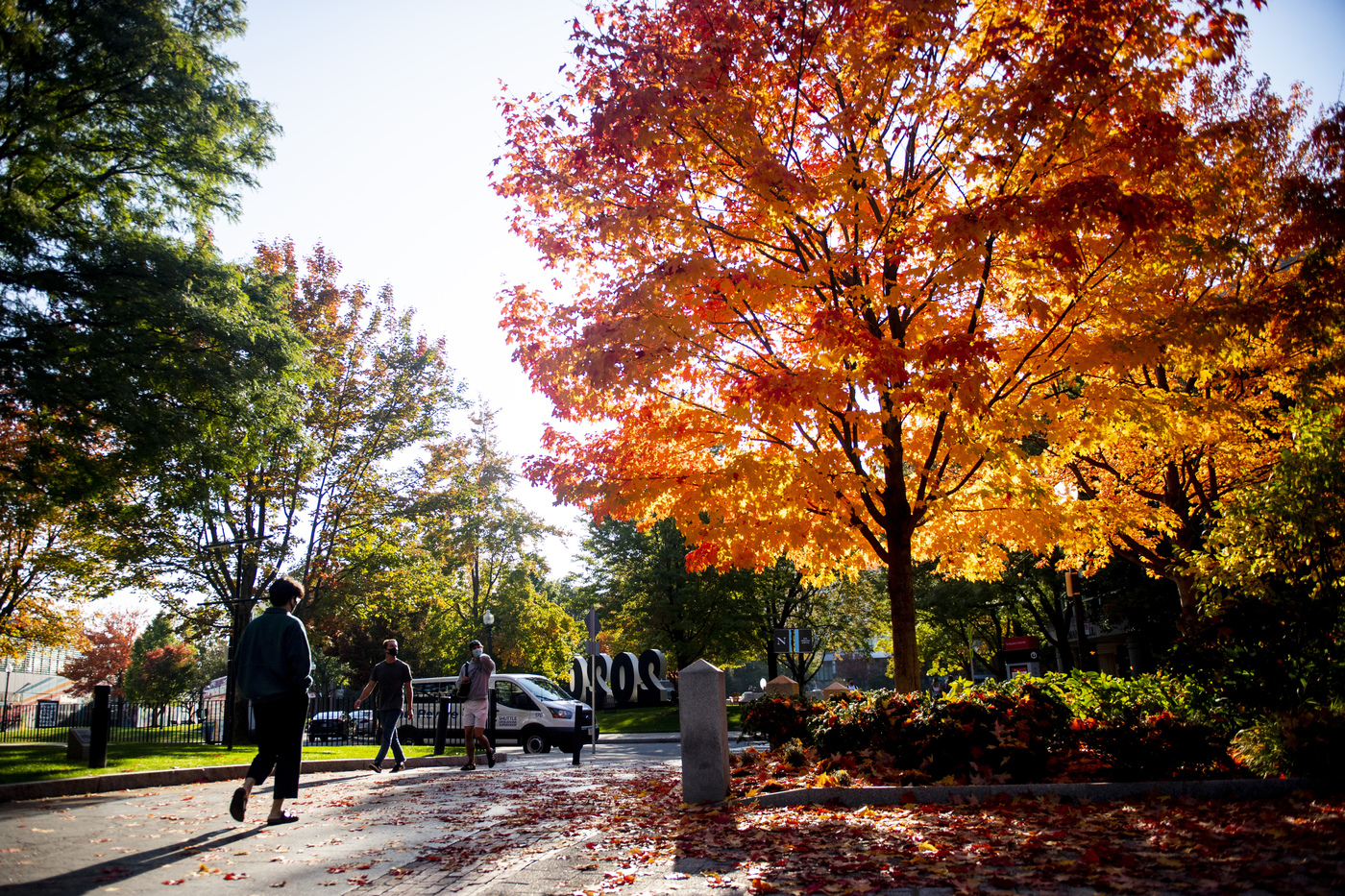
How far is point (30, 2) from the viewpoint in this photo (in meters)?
12.1

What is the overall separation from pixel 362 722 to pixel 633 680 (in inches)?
467

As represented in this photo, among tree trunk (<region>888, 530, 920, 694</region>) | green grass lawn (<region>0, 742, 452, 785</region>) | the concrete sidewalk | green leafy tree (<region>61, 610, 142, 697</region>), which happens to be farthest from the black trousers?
green leafy tree (<region>61, 610, 142, 697</region>)

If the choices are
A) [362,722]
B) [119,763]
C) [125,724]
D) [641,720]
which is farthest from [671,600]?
[119,763]

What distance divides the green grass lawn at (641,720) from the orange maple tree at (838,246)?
21.8 meters

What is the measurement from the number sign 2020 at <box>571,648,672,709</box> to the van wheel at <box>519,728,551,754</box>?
530 inches

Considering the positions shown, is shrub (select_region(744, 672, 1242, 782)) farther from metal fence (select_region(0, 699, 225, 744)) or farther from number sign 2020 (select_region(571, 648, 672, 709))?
number sign 2020 (select_region(571, 648, 672, 709))

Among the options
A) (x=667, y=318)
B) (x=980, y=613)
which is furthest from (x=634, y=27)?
(x=980, y=613)

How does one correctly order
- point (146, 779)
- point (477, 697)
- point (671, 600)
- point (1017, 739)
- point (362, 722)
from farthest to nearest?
1. point (671, 600)
2. point (362, 722)
3. point (477, 697)
4. point (146, 779)
5. point (1017, 739)

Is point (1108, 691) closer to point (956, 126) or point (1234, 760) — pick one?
point (1234, 760)

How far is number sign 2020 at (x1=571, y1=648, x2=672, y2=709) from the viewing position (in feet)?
116

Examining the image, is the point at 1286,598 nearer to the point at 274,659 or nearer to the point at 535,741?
the point at 274,659

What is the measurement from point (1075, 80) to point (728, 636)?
32312 mm

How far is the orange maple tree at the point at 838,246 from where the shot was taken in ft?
26.0

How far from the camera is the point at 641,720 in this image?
36.7 meters
